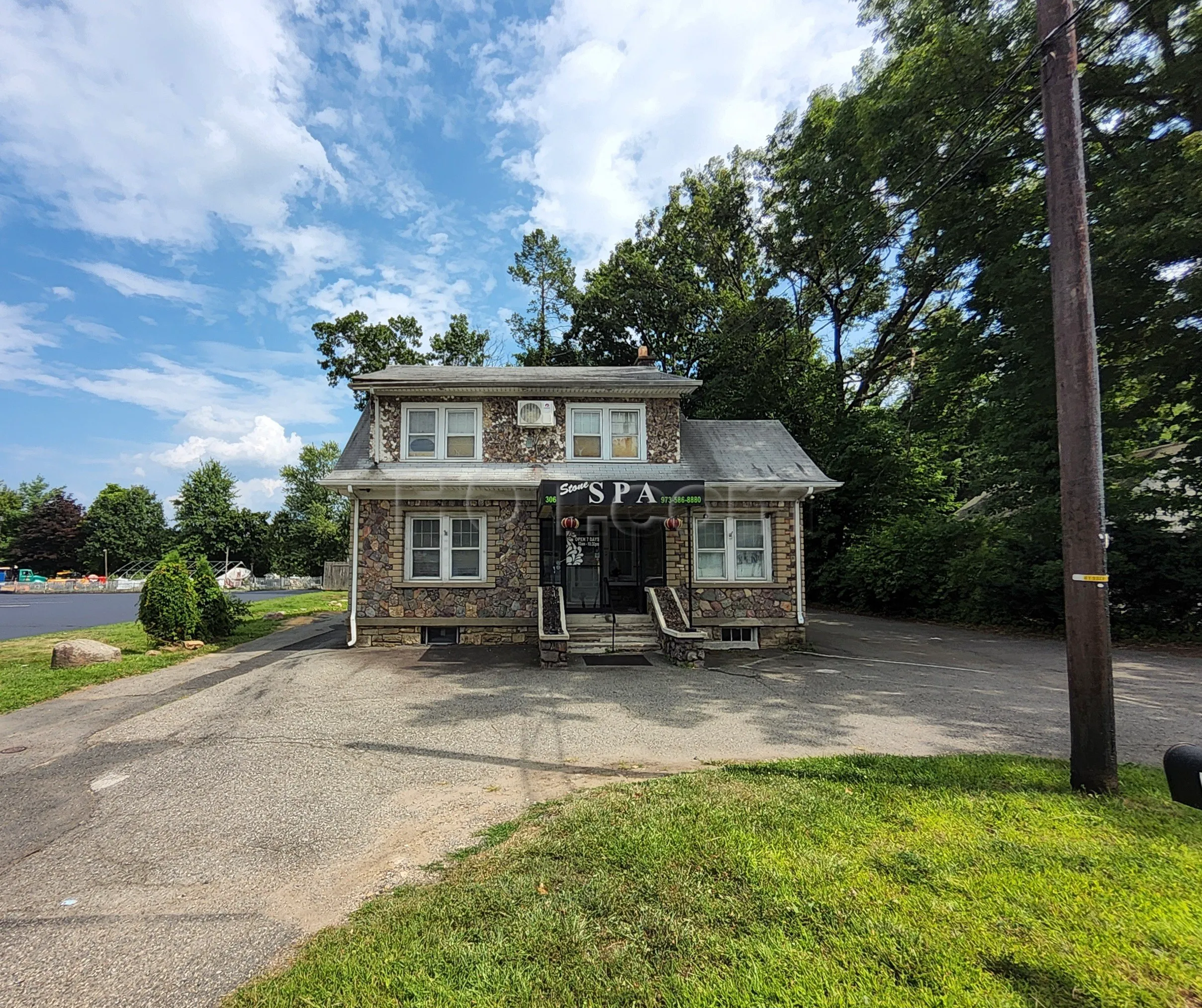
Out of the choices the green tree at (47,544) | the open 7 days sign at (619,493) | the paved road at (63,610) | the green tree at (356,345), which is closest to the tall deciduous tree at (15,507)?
the green tree at (47,544)

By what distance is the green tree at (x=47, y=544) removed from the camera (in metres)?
50.2

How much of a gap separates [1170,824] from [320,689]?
9.04 metres

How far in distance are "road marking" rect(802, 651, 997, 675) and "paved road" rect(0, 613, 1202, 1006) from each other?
99 mm

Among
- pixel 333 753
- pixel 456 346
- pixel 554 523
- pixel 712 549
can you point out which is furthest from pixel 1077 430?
pixel 456 346

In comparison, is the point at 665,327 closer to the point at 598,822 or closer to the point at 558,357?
the point at 558,357

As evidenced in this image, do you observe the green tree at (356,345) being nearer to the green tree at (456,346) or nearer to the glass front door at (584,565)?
the green tree at (456,346)

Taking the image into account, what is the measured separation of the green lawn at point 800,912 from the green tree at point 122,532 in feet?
190

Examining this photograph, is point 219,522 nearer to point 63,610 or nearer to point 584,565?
point 63,610

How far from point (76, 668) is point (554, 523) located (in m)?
8.49

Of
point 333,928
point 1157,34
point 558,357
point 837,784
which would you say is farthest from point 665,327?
point 333,928

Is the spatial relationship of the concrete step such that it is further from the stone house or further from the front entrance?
the front entrance

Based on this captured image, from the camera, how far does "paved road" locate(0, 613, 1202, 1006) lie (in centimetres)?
314

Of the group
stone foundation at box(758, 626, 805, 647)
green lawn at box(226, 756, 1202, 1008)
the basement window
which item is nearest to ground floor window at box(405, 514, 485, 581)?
the basement window

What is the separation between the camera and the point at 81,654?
34.2 feet
